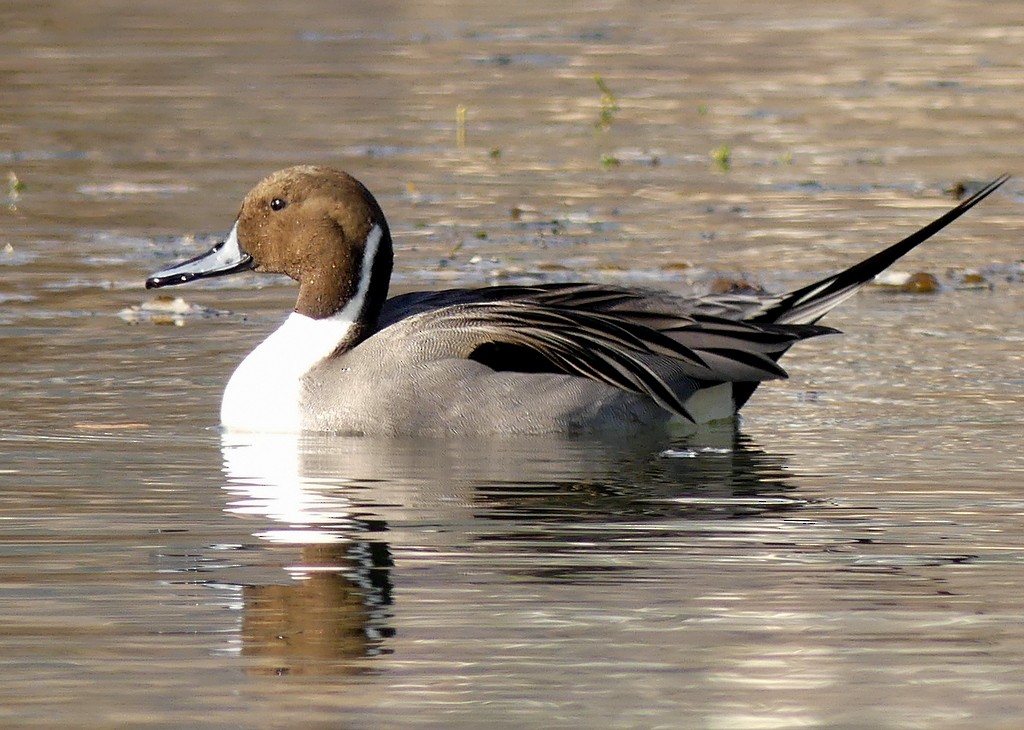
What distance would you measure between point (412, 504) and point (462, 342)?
4.59 ft

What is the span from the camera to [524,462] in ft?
24.6

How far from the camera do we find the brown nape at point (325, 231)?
330 inches

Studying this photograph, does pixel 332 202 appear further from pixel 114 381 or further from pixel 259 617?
pixel 259 617

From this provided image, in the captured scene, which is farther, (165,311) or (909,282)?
(909,282)

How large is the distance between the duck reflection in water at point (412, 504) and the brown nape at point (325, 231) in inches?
24.9

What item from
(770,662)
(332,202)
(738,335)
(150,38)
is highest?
(150,38)

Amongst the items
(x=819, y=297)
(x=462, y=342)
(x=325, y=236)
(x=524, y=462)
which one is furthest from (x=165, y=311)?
(x=524, y=462)

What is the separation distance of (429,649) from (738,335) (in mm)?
3583

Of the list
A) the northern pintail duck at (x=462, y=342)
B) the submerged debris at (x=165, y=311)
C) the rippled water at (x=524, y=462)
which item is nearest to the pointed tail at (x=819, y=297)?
the northern pintail duck at (x=462, y=342)

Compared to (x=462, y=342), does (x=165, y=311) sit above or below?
above

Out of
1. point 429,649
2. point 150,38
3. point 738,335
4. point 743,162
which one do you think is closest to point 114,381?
point 738,335

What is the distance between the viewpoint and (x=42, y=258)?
1184 cm

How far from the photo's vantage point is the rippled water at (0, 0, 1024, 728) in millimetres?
4809

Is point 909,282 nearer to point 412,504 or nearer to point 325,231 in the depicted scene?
point 325,231
